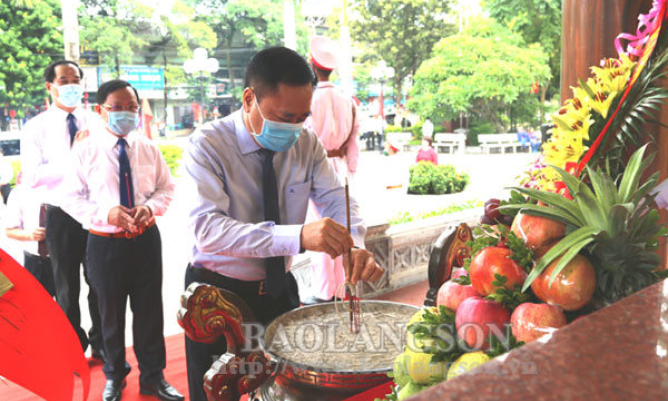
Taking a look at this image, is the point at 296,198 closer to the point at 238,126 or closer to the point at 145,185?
the point at 238,126

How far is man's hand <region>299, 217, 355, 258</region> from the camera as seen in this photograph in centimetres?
148

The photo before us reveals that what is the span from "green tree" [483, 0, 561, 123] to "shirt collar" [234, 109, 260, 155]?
396 inches

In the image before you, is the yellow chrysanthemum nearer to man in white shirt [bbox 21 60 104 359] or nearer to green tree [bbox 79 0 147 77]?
man in white shirt [bbox 21 60 104 359]

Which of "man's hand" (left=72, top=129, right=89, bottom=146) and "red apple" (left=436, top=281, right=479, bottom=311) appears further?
"man's hand" (left=72, top=129, right=89, bottom=146)

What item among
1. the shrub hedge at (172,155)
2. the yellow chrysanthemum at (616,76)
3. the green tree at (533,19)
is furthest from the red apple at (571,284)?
the green tree at (533,19)

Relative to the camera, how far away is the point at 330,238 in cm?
149

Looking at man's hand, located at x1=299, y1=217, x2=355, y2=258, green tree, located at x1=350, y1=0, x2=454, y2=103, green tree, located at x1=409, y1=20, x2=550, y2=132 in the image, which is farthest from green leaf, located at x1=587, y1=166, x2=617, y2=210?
green tree, located at x1=350, y1=0, x2=454, y2=103

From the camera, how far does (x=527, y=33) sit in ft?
40.0

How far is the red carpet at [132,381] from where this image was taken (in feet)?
8.91

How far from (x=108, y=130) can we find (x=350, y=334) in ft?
6.30

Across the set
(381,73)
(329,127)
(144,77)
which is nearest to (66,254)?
(329,127)

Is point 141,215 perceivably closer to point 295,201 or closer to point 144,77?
point 295,201

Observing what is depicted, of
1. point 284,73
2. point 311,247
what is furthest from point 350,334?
point 284,73

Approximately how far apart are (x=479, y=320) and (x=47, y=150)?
2877 mm
